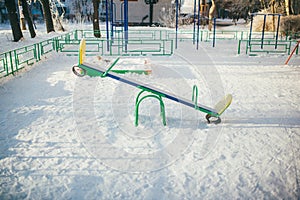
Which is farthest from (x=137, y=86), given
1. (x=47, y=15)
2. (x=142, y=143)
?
(x=47, y=15)

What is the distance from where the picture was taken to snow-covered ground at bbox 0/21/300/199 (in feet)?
12.4

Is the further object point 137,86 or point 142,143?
point 137,86

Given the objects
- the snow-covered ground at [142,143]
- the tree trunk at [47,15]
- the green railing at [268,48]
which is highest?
the tree trunk at [47,15]

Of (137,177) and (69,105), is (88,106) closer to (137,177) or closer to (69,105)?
(69,105)

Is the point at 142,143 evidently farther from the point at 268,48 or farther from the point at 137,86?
the point at 268,48

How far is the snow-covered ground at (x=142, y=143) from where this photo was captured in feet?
12.4

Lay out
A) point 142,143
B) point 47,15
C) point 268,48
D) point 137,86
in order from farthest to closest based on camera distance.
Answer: point 47,15 → point 268,48 → point 137,86 → point 142,143

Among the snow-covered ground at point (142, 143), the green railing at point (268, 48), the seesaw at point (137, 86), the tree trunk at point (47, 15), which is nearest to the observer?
the snow-covered ground at point (142, 143)

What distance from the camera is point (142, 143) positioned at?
4.96m

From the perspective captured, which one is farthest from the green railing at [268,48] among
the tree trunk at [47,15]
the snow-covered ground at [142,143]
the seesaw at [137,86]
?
the tree trunk at [47,15]

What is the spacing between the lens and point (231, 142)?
5035 mm

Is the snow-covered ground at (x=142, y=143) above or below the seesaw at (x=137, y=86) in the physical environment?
below

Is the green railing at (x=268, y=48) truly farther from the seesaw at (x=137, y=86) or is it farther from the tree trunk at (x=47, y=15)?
the tree trunk at (x=47, y=15)

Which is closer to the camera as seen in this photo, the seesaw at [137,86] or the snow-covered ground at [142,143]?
the snow-covered ground at [142,143]
